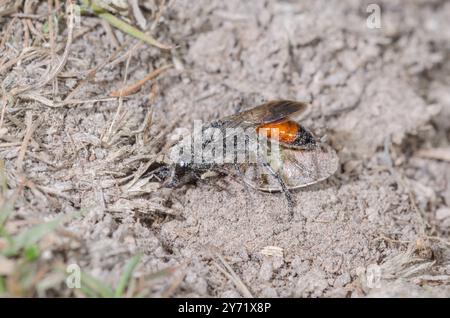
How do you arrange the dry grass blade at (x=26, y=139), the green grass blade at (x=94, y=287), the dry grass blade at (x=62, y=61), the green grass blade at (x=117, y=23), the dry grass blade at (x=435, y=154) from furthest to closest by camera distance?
the dry grass blade at (x=435, y=154)
the green grass blade at (x=117, y=23)
the dry grass blade at (x=62, y=61)
the dry grass blade at (x=26, y=139)
the green grass blade at (x=94, y=287)

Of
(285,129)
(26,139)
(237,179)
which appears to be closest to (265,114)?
(285,129)

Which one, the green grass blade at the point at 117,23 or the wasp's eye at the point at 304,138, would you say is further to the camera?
the green grass blade at the point at 117,23

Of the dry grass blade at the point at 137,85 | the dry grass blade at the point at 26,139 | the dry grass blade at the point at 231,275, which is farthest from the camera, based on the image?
the dry grass blade at the point at 137,85

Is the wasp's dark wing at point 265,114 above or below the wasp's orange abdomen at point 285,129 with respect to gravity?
above

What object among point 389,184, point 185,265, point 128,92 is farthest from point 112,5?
point 389,184

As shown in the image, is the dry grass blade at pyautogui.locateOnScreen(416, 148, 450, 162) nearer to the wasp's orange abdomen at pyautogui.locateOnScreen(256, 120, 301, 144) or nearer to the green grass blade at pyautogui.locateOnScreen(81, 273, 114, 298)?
the wasp's orange abdomen at pyautogui.locateOnScreen(256, 120, 301, 144)

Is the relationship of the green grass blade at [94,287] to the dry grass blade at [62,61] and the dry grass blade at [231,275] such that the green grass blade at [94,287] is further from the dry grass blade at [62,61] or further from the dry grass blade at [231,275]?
the dry grass blade at [62,61]

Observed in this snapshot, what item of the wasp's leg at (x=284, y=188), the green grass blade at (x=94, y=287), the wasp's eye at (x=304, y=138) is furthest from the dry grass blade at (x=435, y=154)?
the green grass blade at (x=94, y=287)

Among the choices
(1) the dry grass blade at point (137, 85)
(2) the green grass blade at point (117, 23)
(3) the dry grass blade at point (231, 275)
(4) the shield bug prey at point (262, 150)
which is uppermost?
(2) the green grass blade at point (117, 23)
